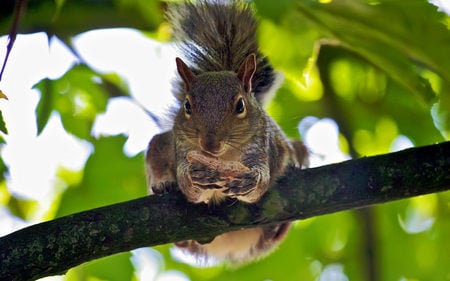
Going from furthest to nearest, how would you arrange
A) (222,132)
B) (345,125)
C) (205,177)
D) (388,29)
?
1. (345,125)
2. (222,132)
3. (205,177)
4. (388,29)

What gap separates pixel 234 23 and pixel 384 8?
1360mm

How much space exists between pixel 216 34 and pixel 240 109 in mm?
639

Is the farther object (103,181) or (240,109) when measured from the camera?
(103,181)

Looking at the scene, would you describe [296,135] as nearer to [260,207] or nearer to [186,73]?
[186,73]

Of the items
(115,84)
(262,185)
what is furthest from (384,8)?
(115,84)

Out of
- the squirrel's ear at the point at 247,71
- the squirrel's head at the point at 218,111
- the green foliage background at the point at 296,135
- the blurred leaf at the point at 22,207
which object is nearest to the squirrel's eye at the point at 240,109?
the squirrel's head at the point at 218,111

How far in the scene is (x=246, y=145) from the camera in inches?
129

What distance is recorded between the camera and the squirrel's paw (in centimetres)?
346

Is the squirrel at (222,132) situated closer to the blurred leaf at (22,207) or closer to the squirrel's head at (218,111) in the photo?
the squirrel's head at (218,111)

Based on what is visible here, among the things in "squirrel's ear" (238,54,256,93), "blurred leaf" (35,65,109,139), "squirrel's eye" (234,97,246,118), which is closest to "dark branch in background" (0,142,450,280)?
"squirrel's eye" (234,97,246,118)

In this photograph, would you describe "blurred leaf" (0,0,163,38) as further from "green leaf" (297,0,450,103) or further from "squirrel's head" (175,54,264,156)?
"green leaf" (297,0,450,103)

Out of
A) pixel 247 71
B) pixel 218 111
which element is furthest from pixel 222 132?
pixel 247 71

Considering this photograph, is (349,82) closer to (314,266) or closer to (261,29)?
(314,266)

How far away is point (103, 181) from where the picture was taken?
3857 mm
